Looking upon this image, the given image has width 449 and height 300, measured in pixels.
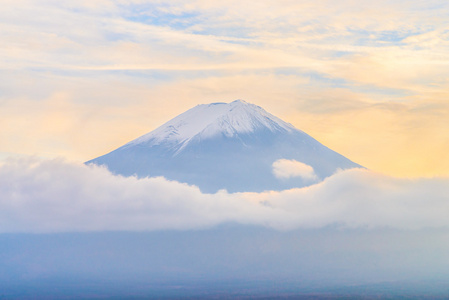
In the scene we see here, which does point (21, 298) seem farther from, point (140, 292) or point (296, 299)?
point (296, 299)

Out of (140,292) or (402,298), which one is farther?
(140,292)

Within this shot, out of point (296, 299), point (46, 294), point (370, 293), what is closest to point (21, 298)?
point (46, 294)

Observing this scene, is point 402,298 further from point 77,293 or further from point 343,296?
point 77,293

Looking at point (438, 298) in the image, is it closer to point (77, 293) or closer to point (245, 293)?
point (245, 293)

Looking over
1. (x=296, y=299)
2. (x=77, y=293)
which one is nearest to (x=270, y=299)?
(x=296, y=299)

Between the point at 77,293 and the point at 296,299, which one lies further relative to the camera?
the point at 77,293

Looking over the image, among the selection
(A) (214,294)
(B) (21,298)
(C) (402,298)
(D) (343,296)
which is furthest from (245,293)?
(B) (21,298)
